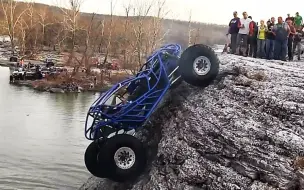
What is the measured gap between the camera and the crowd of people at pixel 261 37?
14.8 metres

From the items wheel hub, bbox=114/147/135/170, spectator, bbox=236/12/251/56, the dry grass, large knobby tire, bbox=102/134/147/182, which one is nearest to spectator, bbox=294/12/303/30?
Answer: spectator, bbox=236/12/251/56

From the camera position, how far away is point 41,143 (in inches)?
936

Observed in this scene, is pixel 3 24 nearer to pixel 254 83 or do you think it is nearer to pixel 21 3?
pixel 21 3

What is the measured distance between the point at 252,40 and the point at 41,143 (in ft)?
43.5

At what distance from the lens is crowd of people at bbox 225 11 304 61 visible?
1479cm

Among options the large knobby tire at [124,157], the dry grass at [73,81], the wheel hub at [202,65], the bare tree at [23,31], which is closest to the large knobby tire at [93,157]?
the large knobby tire at [124,157]

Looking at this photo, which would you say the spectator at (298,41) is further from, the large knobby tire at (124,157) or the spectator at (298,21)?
the large knobby tire at (124,157)

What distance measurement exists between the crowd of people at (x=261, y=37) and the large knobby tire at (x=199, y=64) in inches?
187

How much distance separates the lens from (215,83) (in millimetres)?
10828

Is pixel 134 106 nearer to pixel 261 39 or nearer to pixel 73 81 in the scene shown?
pixel 261 39

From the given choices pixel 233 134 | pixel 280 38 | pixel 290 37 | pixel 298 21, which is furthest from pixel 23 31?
pixel 233 134

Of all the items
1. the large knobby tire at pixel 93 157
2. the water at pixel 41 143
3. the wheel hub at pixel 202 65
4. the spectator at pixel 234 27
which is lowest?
the water at pixel 41 143

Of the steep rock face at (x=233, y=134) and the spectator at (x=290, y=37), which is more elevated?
the spectator at (x=290, y=37)

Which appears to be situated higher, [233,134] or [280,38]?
[280,38]
